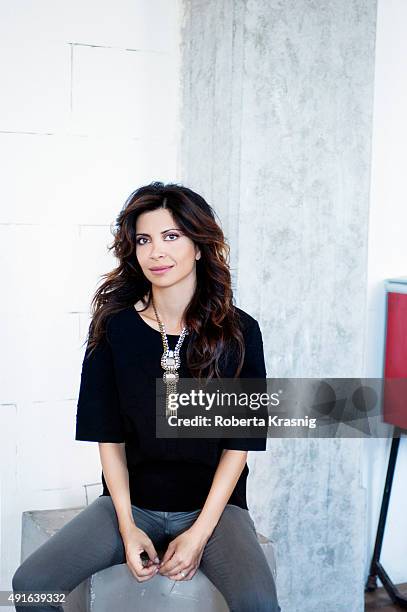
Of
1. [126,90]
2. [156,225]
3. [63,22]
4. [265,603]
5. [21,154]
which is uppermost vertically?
[63,22]

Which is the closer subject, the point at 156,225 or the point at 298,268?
the point at 156,225

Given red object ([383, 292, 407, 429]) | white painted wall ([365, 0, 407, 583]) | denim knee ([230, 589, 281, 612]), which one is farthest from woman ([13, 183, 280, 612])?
white painted wall ([365, 0, 407, 583])

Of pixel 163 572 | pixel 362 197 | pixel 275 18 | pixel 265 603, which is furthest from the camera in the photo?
pixel 362 197

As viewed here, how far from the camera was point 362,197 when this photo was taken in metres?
2.79

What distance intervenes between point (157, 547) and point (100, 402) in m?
0.36

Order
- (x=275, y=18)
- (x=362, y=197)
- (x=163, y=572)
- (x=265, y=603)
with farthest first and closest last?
(x=362, y=197) → (x=275, y=18) → (x=163, y=572) → (x=265, y=603)

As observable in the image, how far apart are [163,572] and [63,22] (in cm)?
163

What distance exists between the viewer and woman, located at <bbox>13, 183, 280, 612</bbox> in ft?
6.71

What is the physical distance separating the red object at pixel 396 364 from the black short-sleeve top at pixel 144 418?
3.65 feet

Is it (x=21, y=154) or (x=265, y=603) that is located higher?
(x=21, y=154)

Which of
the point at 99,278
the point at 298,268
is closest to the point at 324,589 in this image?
the point at 298,268

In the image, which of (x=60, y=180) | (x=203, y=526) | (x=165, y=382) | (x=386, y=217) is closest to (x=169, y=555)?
(x=203, y=526)

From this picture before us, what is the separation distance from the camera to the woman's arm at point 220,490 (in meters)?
2.02

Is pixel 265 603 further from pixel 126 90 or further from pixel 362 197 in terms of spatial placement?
pixel 126 90
